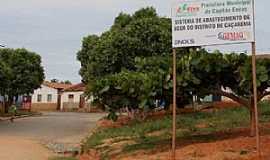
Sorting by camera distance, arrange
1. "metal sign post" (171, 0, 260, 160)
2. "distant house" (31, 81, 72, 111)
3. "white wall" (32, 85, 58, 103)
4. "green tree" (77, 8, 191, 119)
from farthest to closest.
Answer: "white wall" (32, 85, 58, 103) → "distant house" (31, 81, 72, 111) → "green tree" (77, 8, 191, 119) → "metal sign post" (171, 0, 260, 160)

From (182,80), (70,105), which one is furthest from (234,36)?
(70,105)

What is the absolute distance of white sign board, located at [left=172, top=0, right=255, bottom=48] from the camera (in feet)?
33.9

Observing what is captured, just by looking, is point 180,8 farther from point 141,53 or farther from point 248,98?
point 141,53

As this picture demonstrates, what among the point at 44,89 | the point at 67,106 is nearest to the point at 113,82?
the point at 67,106

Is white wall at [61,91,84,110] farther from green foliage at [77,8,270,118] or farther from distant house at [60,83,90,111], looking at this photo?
green foliage at [77,8,270,118]

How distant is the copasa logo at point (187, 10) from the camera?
35.0ft

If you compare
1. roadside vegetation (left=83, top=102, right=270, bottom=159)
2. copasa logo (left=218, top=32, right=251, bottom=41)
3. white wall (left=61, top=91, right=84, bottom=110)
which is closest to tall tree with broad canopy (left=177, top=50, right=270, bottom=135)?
roadside vegetation (left=83, top=102, right=270, bottom=159)

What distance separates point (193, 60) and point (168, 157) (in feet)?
7.74

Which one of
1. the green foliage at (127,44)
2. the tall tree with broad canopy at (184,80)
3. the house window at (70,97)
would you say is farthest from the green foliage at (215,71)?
the house window at (70,97)

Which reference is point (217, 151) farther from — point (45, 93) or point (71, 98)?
point (45, 93)

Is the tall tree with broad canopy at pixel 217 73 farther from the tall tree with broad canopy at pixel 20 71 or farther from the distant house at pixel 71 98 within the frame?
the distant house at pixel 71 98

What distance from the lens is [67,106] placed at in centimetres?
7194

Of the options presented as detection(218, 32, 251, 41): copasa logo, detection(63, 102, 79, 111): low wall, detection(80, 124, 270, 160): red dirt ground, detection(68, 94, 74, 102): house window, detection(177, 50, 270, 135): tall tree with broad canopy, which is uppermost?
detection(68, 94, 74, 102): house window

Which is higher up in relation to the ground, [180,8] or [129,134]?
[180,8]
